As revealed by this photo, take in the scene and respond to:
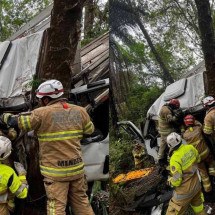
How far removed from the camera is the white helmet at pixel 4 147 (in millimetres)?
3424

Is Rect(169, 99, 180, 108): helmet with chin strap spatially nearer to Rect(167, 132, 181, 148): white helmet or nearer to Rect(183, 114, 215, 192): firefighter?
Rect(183, 114, 215, 192): firefighter

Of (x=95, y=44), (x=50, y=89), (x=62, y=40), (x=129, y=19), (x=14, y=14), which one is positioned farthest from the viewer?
(x=14, y=14)

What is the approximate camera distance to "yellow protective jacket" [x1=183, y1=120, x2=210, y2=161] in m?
3.63

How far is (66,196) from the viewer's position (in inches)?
139

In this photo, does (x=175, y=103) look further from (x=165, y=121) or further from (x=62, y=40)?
(x=62, y=40)

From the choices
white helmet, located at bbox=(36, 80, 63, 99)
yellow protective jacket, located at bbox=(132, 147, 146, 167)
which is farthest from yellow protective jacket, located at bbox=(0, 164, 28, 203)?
yellow protective jacket, located at bbox=(132, 147, 146, 167)

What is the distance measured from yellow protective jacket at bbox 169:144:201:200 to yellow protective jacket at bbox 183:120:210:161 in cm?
6

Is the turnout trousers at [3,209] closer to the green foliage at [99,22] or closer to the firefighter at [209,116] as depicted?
the firefighter at [209,116]

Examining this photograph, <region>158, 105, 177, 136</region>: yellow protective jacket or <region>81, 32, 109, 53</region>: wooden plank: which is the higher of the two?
<region>81, 32, 109, 53</region>: wooden plank

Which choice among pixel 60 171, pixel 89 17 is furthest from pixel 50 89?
pixel 89 17

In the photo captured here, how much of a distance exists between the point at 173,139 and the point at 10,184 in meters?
1.53

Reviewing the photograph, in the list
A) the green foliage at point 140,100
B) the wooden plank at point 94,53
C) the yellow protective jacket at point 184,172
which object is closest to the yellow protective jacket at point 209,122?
the yellow protective jacket at point 184,172

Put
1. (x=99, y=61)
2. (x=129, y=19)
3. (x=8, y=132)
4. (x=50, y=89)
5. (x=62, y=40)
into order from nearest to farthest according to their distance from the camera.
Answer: (x=50, y=89) → (x=8, y=132) → (x=62, y=40) → (x=129, y=19) → (x=99, y=61)

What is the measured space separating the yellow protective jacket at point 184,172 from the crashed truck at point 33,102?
0.71 m
